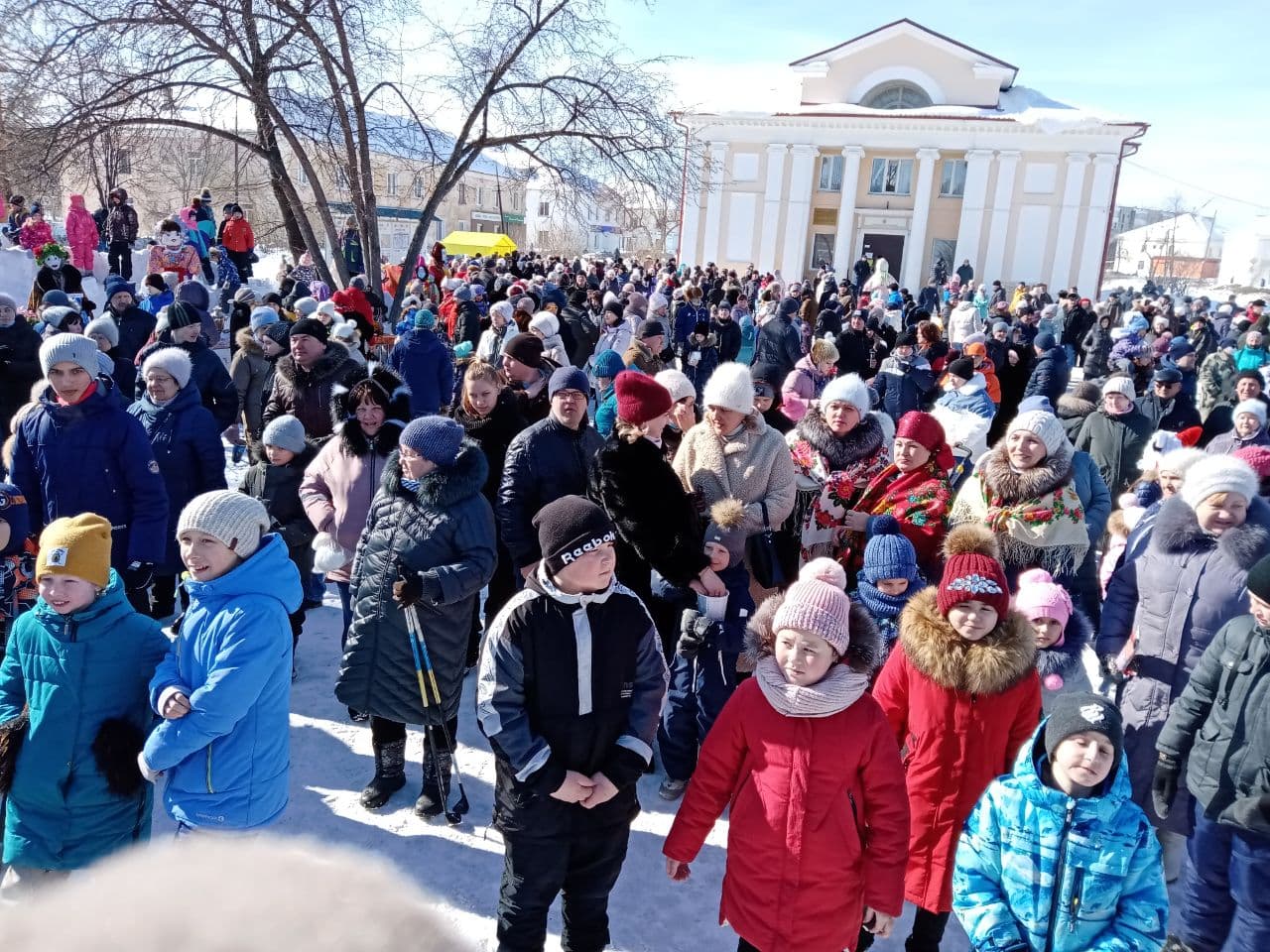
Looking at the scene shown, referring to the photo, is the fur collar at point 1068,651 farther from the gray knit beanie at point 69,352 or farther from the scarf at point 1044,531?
the gray knit beanie at point 69,352

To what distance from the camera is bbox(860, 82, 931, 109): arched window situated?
33.9 metres

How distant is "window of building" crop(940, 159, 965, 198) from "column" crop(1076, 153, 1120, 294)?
4478 millimetres

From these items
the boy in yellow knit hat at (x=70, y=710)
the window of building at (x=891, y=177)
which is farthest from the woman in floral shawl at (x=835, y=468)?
the window of building at (x=891, y=177)

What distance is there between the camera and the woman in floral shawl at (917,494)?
403cm

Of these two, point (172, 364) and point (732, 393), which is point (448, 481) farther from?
point (172, 364)

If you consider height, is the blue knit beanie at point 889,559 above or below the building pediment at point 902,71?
below

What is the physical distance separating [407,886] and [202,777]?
2216mm

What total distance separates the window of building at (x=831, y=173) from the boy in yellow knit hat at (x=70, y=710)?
113 feet


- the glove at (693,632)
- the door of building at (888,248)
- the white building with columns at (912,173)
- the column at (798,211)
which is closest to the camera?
the glove at (693,632)

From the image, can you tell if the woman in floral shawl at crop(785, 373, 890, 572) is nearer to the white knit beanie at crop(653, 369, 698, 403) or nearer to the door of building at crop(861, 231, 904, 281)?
the white knit beanie at crop(653, 369, 698, 403)

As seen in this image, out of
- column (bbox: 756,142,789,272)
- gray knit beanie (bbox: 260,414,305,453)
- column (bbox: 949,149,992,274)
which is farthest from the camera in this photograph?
column (bbox: 756,142,789,272)

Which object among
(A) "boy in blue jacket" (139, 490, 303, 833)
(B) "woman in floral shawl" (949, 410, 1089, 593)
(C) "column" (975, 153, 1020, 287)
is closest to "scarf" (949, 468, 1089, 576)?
(B) "woman in floral shawl" (949, 410, 1089, 593)

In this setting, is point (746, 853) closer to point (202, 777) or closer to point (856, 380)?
point (202, 777)

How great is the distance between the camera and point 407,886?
82 centimetres
